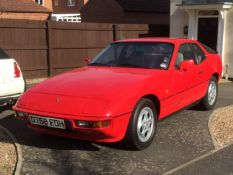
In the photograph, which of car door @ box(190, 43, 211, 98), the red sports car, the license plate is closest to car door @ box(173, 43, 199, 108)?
the red sports car

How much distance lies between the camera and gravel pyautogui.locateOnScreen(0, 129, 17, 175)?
17.1ft

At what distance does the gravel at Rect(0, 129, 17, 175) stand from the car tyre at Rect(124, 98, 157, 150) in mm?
1500

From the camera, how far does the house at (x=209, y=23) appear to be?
15039 mm

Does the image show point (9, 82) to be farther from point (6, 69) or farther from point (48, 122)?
point (48, 122)

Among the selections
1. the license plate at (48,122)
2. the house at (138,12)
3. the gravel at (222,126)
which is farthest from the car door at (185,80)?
the house at (138,12)

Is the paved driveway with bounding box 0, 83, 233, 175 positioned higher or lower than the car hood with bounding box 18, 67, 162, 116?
lower

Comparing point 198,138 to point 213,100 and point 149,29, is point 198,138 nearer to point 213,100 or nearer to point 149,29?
point 213,100

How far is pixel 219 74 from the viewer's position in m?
8.90

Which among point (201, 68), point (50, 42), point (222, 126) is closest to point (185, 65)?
point (201, 68)

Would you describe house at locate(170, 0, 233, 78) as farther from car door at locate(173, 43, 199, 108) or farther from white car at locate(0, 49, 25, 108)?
white car at locate(0, 49, 25, 108)

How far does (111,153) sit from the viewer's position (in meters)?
5.88

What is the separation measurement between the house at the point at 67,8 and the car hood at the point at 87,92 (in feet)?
142

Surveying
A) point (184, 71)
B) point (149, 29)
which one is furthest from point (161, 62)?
point (149, 29)

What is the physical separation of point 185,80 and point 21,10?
88.7ft
